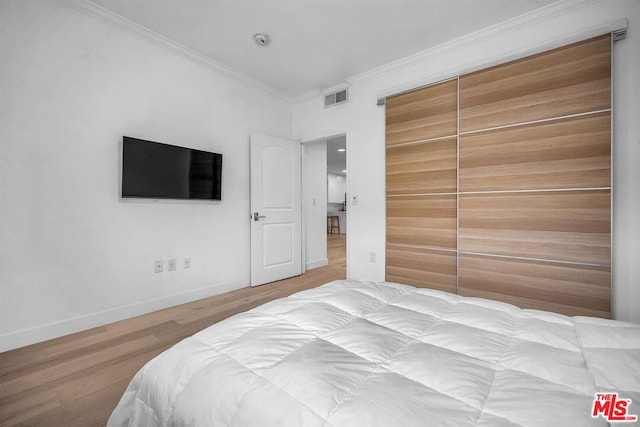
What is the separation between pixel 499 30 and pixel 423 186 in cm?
160

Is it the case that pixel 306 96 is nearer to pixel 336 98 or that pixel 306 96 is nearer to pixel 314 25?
pixel 336 98

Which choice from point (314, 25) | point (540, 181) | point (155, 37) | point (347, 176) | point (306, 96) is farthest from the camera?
point (306, 96)

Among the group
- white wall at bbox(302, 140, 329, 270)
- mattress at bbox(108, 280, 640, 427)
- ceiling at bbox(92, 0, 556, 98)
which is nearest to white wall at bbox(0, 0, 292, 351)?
ceiling at bbox(92, 0, 556, 98)

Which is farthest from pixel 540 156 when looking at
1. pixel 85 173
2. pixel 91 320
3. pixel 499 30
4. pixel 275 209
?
pixel 91 320

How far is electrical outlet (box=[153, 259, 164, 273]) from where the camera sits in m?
2.81

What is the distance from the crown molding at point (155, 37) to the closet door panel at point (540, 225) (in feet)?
9.78

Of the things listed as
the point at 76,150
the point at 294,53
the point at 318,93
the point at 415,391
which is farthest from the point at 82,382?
the point at 318,93

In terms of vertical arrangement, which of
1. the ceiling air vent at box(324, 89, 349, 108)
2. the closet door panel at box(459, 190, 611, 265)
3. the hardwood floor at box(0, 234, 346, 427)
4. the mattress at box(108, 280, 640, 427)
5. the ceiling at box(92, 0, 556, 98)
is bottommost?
the hardwood floor at box(0, 234, 346, 427)

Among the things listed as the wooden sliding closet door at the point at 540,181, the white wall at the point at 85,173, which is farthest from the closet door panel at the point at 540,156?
the white wall at the point at 85,173

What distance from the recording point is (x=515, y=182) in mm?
2461

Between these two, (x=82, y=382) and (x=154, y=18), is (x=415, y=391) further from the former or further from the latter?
(x=154, y=18)

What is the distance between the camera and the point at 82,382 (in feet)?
5.55

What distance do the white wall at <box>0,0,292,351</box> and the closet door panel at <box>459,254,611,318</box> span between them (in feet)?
9.24

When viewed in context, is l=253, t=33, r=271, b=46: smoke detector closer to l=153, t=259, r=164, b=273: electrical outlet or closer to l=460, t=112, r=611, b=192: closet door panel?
l=460, t=112, r=611, b=192: closet door panel
